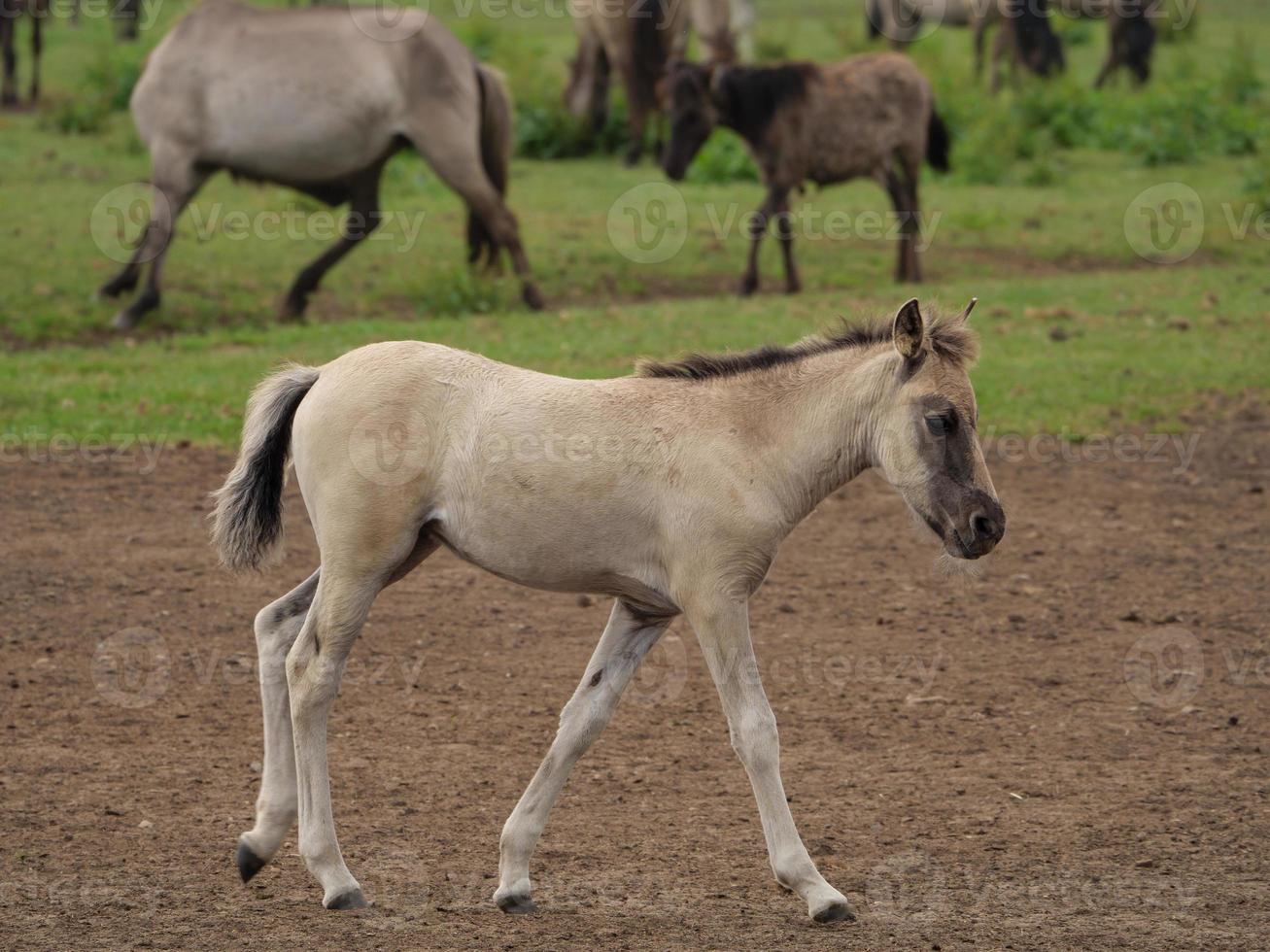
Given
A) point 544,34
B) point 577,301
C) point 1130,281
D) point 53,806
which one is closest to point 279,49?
point 577,301

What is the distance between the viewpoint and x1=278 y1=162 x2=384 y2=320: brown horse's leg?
502 inches

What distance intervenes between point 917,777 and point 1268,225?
12.2 metres

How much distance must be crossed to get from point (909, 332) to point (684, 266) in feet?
34.4

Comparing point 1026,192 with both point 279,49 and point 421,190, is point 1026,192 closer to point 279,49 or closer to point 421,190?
point 421,190

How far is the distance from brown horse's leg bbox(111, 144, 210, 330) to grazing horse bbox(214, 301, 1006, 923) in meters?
8.04

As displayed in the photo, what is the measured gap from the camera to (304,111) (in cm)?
1259

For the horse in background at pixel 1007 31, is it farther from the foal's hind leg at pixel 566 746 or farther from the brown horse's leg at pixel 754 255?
the foal's hind leg at pixel 566 746
